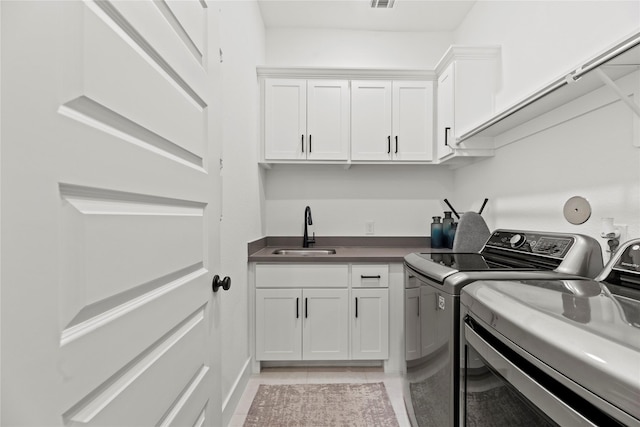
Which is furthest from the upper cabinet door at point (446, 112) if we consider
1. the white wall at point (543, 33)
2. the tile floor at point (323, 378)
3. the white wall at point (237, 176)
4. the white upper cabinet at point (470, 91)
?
the tile floor at point (323, 378)

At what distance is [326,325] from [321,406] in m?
0.54

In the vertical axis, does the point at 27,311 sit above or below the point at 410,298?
above

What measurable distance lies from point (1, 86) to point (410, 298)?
1.70 m

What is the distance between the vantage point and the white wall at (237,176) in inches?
69.2

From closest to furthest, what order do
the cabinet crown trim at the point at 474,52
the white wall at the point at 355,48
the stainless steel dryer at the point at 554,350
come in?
the stainless steel dryer at the point at 554,350 < the cabinet crown trim at the point at 474,52 < the white wall at the point at 355,48

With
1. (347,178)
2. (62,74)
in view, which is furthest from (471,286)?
(347,178)

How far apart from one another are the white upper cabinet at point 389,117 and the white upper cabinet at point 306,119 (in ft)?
0.35

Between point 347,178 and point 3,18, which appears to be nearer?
point 3,18

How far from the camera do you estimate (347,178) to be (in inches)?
117

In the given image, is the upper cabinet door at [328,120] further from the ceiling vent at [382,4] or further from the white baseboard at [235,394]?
the white baseboard at [235,394]

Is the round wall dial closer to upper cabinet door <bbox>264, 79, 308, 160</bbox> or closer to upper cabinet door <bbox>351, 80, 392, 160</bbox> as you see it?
upper cabinet door <bbox>351, 80, 392, 160</bbox>

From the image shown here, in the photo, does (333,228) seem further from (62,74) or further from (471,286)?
(62,74)

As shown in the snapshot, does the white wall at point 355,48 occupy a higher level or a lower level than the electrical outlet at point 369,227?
higher

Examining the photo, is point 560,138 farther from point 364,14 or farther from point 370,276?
point 364,14
